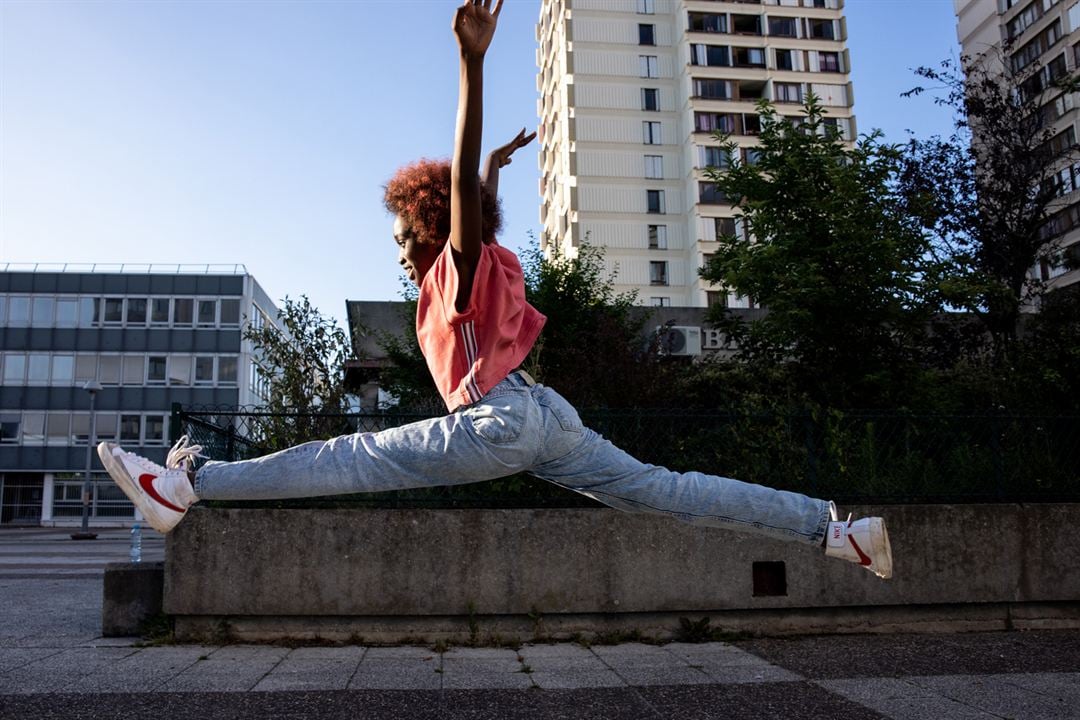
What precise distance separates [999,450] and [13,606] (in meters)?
9.06

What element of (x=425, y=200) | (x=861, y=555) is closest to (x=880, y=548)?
(x=861, y=555)

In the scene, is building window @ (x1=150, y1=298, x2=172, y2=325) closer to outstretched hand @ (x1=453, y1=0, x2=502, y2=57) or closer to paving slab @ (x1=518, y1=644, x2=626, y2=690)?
paving slab @ (x1=518, y1=644, x2=626, y2=690)

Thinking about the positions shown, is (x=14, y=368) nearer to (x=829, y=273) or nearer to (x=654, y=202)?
(x=654, y=202)

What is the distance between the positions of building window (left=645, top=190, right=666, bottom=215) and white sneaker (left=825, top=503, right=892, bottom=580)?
57703 millimetres

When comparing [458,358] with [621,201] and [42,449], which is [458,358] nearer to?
[42,449]

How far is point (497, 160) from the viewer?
13.8ft

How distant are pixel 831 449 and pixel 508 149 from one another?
4361 millimetres

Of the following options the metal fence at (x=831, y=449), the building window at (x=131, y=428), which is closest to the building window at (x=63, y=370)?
the building window at (x=131, y=428)

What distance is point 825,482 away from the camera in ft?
24.1

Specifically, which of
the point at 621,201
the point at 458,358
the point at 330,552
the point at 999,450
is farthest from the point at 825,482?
the point at 621,201

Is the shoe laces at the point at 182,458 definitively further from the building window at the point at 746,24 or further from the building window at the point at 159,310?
the building window at the point at 746,24

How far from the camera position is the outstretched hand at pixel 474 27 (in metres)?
2.94

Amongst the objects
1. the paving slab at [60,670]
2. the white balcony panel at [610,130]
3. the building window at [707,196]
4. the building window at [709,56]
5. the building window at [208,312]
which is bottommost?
the paving slab at [60,670]

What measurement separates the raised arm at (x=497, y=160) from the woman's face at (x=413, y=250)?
0.59 m
